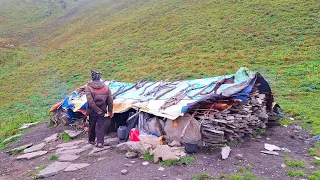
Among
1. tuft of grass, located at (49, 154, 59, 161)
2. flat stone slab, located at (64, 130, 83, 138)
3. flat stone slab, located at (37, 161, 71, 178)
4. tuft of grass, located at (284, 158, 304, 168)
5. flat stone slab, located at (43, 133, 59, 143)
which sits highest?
flat stone slab, located at (37, 161, 71, 178)

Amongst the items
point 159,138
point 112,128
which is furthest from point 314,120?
point 112,128

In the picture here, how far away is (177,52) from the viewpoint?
987 inches

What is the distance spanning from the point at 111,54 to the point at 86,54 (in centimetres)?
347

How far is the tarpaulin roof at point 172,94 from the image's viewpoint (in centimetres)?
772

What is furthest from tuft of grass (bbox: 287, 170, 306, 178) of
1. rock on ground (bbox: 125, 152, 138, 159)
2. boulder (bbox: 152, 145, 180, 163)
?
rock on ground (bbox: 125, 152, 138, 159)

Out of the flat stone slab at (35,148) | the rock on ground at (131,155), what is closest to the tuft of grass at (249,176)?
the rock on ground at (131,155)

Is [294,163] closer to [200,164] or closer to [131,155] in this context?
[200,164]

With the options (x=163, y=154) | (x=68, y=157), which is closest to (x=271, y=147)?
(x=163, y=154)

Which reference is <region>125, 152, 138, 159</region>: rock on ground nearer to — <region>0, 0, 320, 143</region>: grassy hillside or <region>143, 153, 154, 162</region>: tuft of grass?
<region>143, 153, 154, 162</region>: tuft of grass

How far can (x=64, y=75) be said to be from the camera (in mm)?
24406

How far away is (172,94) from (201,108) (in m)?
1.68

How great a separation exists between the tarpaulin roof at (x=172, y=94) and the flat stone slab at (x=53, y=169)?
2523 millimetres

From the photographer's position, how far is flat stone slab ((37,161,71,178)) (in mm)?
6492

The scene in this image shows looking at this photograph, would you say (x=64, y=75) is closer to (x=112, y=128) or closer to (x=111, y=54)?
(x=111, y=54)
